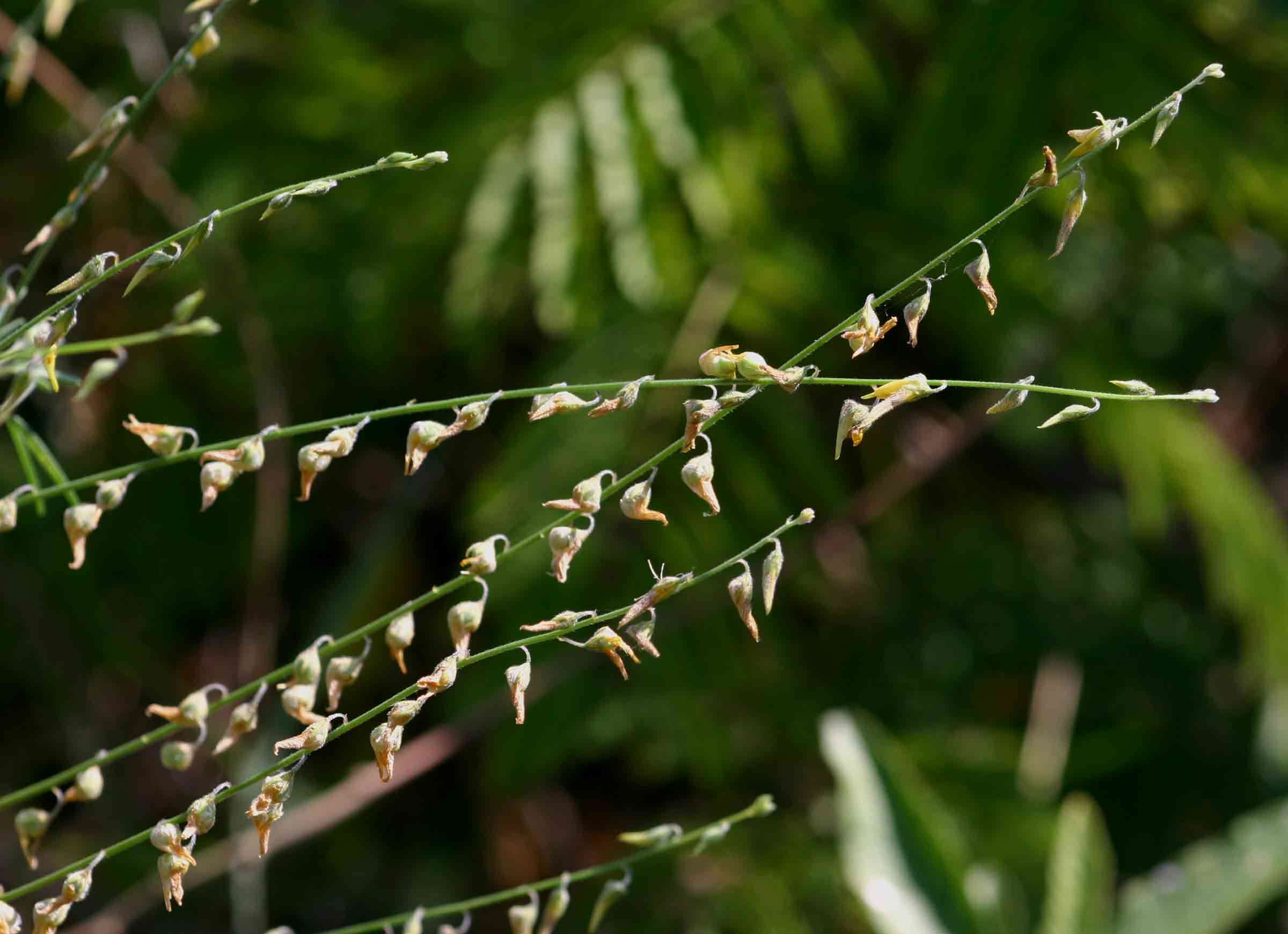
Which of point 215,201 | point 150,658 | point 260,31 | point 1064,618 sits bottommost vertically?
point 1064,618

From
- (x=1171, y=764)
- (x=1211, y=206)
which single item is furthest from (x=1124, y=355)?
(x=1171, y=764)

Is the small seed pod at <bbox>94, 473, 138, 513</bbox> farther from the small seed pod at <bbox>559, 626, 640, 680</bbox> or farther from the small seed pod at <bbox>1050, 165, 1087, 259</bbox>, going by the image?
the small seed pod at <bbox>1050, 165, 1087, 259</bbox>

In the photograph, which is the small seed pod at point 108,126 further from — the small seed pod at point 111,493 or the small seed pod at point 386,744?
the small seed pod at point 386,744

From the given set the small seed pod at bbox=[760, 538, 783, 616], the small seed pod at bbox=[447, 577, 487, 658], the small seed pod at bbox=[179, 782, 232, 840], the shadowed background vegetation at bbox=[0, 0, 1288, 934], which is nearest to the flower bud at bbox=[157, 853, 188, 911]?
the small seed pod at bbox=[179, 782, 232, 840]

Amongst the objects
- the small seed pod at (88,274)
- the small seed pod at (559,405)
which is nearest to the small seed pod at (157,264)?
the small seed pod at (88,274)

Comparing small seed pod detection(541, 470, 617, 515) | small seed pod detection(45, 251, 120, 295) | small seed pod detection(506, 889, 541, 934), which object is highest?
small seed pod detection(45, 251, 120, 295)

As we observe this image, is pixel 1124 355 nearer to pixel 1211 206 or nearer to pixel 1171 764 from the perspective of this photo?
pixel 1211 206

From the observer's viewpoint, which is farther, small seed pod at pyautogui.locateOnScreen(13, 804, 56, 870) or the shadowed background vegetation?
the shadowed background vegetation
